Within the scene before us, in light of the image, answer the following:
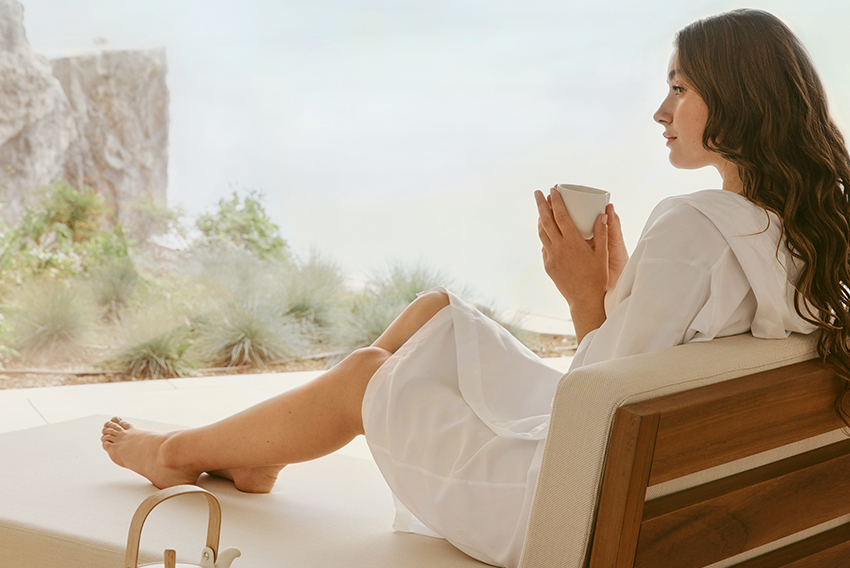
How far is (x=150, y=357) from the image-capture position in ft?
16.2

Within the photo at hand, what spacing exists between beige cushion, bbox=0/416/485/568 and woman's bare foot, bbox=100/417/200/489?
4 cm

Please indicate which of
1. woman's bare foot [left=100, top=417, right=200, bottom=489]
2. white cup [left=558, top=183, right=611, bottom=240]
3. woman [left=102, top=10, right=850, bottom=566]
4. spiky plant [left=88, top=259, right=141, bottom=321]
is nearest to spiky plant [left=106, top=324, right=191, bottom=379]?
spiky plant [left=88, top=259, right=141, bottom=321]

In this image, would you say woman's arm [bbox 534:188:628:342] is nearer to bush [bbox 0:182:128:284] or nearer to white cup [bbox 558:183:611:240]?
white cup [bbox 558:183:611:240]

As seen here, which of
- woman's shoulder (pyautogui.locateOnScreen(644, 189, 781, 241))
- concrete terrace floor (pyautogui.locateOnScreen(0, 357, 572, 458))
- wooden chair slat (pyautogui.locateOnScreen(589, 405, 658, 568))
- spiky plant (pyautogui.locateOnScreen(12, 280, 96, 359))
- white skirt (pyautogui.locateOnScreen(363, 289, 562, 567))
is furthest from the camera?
spiky plant (pyautogui.locateOnScreen(12, 280, 96, 359))

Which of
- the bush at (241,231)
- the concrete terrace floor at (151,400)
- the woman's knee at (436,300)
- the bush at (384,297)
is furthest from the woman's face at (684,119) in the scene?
the bush at (241,231)

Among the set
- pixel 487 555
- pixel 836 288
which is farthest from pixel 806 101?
pixel 487 555

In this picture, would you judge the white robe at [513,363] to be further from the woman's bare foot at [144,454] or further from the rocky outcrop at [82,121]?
the rocky outcrop at [82,121]

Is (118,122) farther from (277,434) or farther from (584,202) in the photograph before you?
(584,202)

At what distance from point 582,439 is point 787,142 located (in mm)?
705

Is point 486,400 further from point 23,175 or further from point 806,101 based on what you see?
point 23,175

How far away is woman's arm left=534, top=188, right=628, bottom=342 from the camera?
142 cm

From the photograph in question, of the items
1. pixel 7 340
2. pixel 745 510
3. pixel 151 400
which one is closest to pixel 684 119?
pixel 745 510

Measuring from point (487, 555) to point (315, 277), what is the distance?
4.65m

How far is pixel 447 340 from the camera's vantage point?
1602 mm
